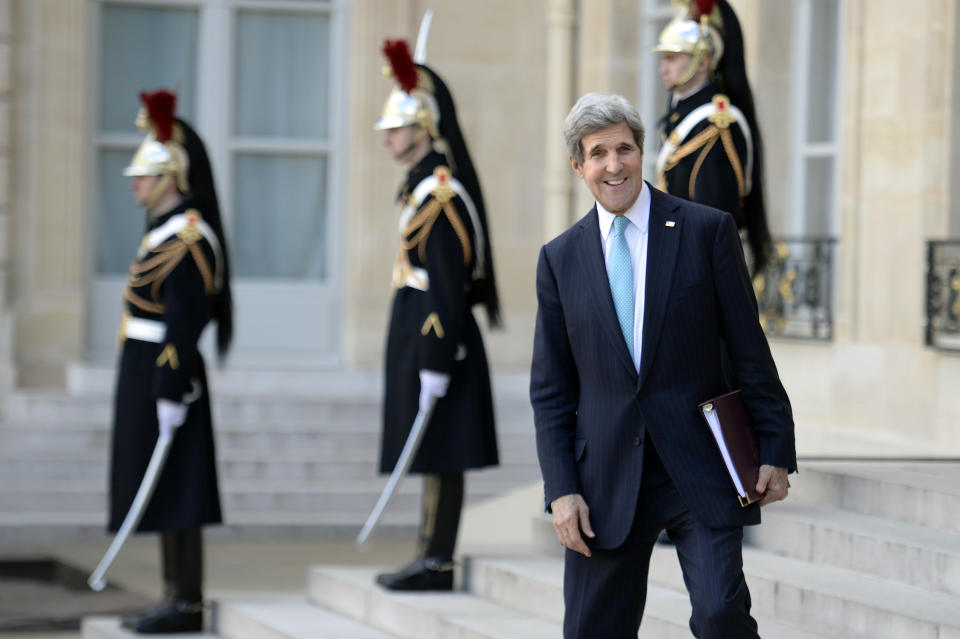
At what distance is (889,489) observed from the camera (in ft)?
18.7

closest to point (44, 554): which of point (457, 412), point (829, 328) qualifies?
point (457, 412)

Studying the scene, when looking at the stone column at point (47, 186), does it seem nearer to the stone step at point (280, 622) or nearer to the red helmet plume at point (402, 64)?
the stone step at point (280, 622)

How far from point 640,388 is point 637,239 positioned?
359 mm

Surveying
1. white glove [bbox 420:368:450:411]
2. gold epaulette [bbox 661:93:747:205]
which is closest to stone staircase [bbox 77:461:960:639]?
white glove [bbox 420:368:450:411]

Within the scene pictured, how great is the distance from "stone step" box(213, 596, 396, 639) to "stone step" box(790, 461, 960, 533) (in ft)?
5.42

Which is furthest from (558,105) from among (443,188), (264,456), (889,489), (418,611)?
(889,489)

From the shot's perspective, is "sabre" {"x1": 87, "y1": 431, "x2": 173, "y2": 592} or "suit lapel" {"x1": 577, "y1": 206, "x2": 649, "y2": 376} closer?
"suit lapel" {"x1": 577, "y1": 206, "x2": 649, "y2": 376}

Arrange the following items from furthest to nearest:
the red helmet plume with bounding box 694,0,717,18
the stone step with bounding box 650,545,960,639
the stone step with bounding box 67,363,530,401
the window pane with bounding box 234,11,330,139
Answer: the window pane with bounding box 234,11,330,139 < the stone step with bounding box 67,363,530,401 < the red helmet plume with bounding box 694,0,717,18 < the stone step with bounding box 650,545,960,639

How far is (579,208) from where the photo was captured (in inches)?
435

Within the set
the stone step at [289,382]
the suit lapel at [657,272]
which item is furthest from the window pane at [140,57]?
the suit lapel at [657,272]

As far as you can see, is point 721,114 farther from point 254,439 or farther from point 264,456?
point 254,439

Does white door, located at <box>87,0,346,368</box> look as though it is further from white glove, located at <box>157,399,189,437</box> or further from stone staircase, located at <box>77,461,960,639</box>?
white glove, located at <box>157,399,189,437</box>

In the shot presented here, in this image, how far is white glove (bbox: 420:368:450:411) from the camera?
631 cm

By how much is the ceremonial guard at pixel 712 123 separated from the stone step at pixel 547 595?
1.31 m
